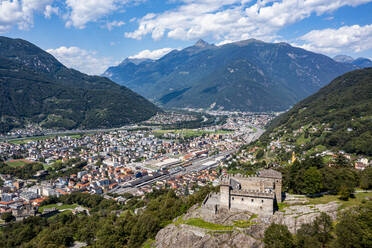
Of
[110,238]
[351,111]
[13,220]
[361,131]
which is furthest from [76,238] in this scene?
[351,111]

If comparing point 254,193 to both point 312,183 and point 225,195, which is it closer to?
point 225,195

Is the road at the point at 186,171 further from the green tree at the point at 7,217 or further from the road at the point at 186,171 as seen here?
the green tree at the point at 7,217

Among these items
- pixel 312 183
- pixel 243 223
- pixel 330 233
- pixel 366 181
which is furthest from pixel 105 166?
pixel 330 233

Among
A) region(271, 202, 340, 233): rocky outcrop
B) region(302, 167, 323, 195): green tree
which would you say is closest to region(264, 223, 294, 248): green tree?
region(271, 202, 340, 233): rocky outcrop

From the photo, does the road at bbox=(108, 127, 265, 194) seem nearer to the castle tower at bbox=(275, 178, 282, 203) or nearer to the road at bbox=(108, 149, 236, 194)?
the road at bbox=(108, 149, 236, 194)

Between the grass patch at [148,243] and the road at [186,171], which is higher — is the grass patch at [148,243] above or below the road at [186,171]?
above

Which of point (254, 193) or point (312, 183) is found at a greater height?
point (312, 183)

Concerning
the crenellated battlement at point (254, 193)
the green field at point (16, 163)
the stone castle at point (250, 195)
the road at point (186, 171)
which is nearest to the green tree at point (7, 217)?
the road at point (186, 171)
